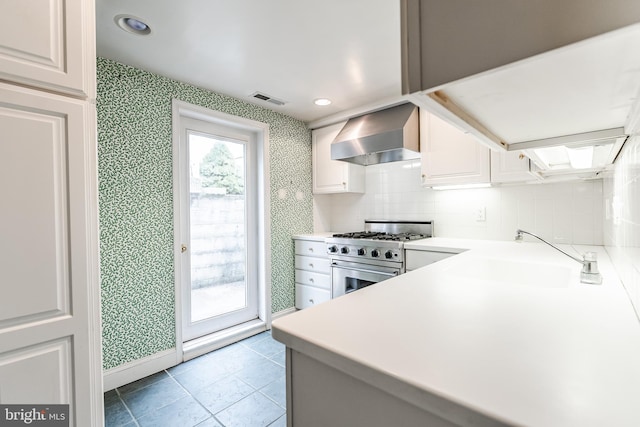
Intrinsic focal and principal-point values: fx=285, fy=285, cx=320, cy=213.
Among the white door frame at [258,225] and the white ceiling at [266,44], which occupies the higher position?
the white ceiling at [266,44]

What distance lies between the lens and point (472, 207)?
2609mm

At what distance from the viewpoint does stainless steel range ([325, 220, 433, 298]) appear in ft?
8.21

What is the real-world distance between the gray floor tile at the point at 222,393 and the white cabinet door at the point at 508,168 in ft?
7.87

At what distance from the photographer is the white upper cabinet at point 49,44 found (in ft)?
3.18

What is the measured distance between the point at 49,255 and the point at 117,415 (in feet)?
4.25

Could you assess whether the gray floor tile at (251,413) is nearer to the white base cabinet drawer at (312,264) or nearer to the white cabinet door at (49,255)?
the white cabinet door at (49,255)

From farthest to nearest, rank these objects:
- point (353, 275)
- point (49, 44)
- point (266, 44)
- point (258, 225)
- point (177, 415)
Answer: point (258, 225) → point (353, 275) → point (266, 44) → point (177, 415) → point (49, 44)

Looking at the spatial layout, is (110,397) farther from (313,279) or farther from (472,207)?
(472,207)

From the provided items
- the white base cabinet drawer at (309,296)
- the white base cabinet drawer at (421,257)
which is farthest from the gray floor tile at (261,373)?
the white base cabinet drawer at (421,257)

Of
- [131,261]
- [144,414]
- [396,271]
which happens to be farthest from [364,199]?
[144,414]

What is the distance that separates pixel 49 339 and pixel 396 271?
7.18ft

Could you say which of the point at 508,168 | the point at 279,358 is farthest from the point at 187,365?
the point at 508,168

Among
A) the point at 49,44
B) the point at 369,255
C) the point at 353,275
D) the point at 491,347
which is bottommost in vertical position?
the point at 353,275

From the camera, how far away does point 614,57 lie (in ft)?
1.39
